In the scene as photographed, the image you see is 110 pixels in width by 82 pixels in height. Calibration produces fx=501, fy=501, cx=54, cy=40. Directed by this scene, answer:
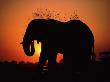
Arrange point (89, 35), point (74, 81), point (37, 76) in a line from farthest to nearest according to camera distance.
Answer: point (89, 35) → point (37, 76) → point (74, 81)

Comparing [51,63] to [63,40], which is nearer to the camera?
[51,63]

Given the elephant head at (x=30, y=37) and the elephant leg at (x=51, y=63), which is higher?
the elephant head at (x=30, y=37)

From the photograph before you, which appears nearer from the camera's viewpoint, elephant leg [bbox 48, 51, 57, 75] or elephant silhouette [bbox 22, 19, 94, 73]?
elephant leg [bbox 48, 51, 57, 75]

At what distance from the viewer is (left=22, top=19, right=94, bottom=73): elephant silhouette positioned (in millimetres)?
23909

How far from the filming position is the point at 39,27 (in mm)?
24562

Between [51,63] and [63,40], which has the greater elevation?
[63,40]

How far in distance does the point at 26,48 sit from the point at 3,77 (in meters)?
2.36

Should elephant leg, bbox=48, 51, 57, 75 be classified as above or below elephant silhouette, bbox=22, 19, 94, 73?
below

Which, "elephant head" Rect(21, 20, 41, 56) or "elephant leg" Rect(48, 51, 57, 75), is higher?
"elephant head" Rect(21, 20, 41, 56)

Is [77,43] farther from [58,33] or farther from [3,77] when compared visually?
[3,77]

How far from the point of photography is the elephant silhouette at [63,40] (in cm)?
2391

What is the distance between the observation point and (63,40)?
2467cm

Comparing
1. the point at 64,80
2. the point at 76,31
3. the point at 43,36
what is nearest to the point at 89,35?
the point at 76,31

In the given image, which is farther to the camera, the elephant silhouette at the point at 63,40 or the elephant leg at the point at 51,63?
the elephant silhouette at the point at 63,40
